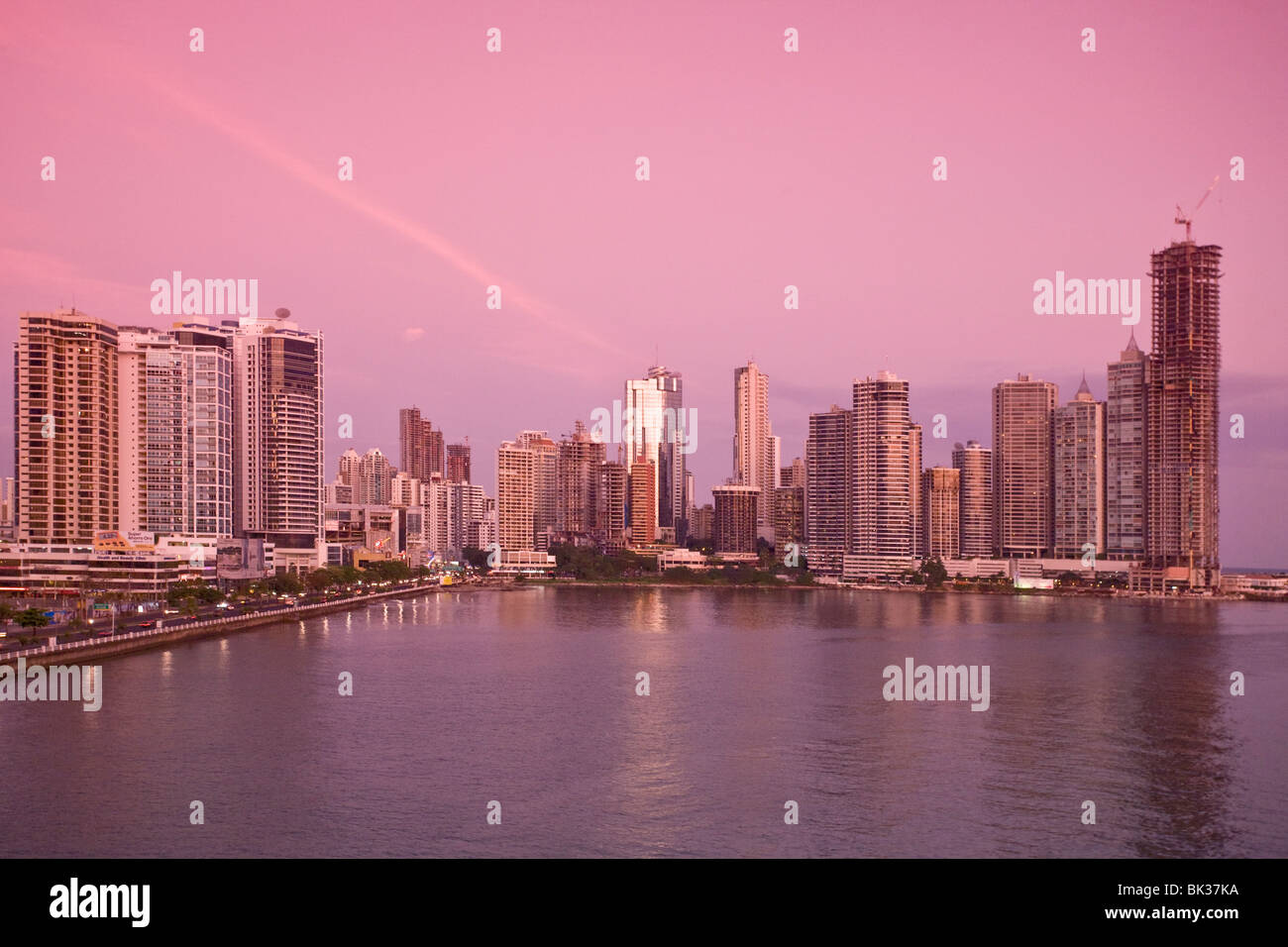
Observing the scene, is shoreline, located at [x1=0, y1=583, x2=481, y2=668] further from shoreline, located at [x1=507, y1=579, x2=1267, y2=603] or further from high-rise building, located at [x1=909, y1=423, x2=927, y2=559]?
high-rise building, located at [x1=909, y1=423, x2=927, y2=559]

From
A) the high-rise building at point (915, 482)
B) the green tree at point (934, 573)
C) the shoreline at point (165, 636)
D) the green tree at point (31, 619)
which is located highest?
the high-rise building at point (915, 482)

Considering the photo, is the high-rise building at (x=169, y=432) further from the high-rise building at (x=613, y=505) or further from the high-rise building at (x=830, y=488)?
the high-rise building at (x=613, y=505)

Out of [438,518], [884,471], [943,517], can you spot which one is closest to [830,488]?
[884,471]

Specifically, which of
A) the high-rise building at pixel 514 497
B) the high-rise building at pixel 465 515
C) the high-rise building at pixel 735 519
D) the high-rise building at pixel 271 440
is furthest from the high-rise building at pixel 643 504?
the high-rise building at pixel 271 440

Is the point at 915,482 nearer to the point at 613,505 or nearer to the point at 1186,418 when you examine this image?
the point at 1186,418

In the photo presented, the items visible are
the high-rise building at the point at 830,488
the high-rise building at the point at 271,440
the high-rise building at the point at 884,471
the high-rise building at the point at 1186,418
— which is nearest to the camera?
the high-rise building at the point at 271,440
